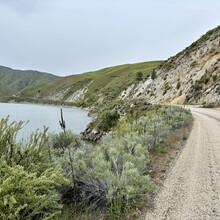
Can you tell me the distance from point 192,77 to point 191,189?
4630cm

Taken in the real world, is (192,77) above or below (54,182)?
above

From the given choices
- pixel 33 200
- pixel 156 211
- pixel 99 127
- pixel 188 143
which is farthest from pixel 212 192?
pixel 99 127

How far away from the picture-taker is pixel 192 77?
5112cm

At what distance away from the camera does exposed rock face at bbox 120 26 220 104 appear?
4384 cm

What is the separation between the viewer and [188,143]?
13258 mm

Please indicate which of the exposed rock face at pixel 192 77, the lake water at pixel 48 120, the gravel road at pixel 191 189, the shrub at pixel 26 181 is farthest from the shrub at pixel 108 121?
the shrub at pixel 26 181

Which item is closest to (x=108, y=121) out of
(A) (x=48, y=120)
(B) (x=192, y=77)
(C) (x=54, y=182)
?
(A) (x=48, y=120)

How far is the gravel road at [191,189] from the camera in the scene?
5.92 meters

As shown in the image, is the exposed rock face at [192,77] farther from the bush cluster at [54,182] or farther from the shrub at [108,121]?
the bush cluster at [54,182]

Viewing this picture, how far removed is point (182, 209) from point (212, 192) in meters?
1.35

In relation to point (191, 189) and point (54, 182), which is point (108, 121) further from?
point (54, 182)

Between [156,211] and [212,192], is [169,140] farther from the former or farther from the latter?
[156,211]

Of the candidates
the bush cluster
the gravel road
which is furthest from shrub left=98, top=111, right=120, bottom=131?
the bush cluster

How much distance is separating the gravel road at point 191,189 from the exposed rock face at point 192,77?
2974 cm
